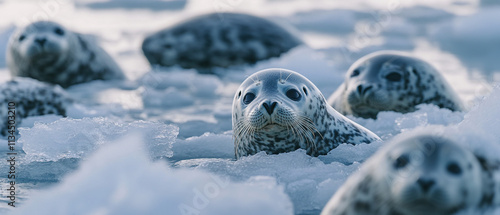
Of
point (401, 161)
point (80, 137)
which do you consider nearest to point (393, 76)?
point (80, 137)

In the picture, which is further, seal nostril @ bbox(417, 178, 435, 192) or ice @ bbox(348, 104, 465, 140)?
ice @ bbox(348, 104, 465, 140)

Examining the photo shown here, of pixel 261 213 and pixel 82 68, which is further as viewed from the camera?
pixel 82 68

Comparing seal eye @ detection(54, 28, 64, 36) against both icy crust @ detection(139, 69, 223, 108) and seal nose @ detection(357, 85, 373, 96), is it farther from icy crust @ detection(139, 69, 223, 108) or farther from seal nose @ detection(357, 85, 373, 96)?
seal nose @ detection(357, 85, 373, 96)

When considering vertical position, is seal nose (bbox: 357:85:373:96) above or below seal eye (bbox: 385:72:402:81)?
below

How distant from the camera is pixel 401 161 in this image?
8.97 feet

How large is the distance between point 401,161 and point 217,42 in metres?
8.88

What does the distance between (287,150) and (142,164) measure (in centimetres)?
154

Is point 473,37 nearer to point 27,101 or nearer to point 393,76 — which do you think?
point 393,76

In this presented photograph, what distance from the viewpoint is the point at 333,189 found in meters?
4.08

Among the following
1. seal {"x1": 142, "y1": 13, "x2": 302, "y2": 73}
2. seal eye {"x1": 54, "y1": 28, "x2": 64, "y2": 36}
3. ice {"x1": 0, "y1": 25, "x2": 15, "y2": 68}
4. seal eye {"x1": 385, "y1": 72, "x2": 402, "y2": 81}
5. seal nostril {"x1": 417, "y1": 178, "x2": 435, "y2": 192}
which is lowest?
seal nostril {"x1": 417, "y1": 178, "x2": 435, "y2": 192}

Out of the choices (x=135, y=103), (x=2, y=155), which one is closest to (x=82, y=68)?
(x=135, y=103)

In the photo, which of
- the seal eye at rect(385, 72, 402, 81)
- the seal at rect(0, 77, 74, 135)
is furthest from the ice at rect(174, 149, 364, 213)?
the seal at rect(0, 77, 74, 135)

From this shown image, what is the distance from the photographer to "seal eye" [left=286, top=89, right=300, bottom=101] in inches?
190

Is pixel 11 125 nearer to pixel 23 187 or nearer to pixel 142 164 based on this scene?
pixel 23 187
